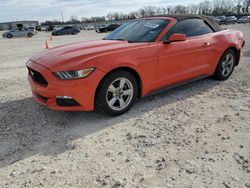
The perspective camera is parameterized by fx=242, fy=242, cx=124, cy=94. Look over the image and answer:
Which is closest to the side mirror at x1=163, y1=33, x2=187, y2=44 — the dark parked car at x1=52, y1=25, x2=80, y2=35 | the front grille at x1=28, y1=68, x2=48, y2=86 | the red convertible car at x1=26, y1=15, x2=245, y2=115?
the red convertible car at x1=26, y1=15, x2=245, y2=115

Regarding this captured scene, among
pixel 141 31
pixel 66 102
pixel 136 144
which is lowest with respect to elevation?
pixel 136 144

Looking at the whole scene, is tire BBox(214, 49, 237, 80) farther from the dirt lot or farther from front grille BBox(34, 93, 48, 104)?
front grille BBox(34, 93, 48, 104)

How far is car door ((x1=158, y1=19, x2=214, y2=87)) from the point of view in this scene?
4.29 meters

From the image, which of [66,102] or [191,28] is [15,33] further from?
[66,102]

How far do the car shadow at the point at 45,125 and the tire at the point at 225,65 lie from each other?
0.95m

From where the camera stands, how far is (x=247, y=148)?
2.97 m

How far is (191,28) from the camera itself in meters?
4.86

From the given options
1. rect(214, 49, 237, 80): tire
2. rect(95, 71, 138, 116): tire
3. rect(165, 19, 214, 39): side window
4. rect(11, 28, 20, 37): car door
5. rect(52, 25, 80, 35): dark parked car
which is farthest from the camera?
rect(52, 25, 80, 35): dark parked car

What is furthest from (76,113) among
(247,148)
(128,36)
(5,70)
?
(5,70)

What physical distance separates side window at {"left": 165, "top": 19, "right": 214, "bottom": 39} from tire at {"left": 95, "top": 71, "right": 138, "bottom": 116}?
1.14m

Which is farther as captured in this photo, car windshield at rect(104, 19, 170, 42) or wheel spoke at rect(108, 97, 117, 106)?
car windshield at rect(104, 19, 170, 42)

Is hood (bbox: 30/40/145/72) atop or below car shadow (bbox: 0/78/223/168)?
atop

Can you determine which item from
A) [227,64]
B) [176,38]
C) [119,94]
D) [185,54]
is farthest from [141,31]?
[227,64]

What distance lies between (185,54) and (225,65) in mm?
1604
